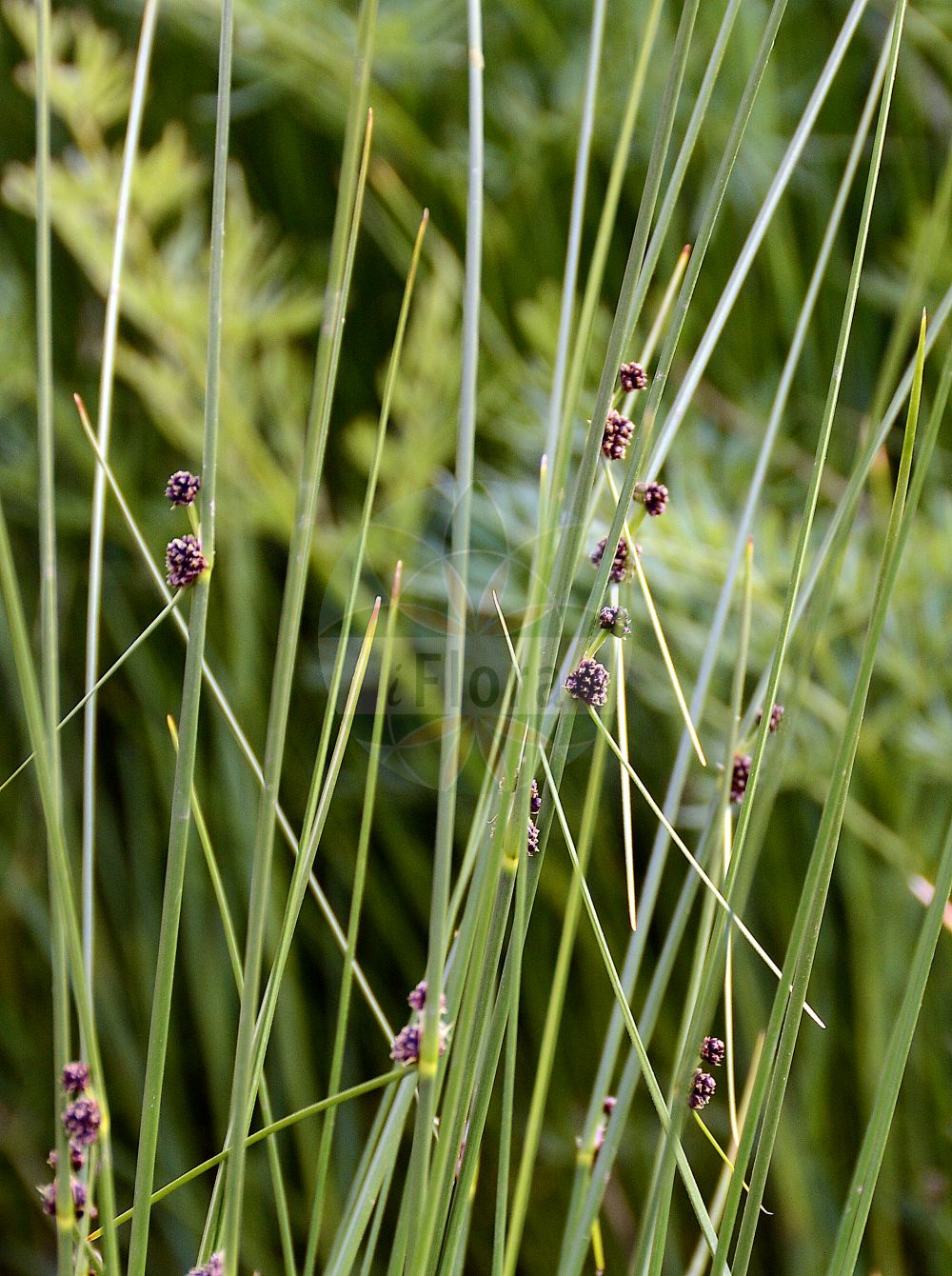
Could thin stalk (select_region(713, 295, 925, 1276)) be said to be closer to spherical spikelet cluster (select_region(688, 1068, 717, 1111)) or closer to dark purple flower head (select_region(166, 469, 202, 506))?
spherical spikelet cluster (select_region(688, 1068, 717, 1111))

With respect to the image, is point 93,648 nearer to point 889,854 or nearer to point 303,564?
point 303,564

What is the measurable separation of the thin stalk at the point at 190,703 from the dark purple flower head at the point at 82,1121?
0.05ft

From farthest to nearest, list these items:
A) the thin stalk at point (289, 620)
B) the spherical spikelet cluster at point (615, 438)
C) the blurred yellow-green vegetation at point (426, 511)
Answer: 1. the blurred yellow-green vegetation at point (426, 511)
2. the spherical spikelet cluster at point (615, 438)
3. the thin stalk at point (289, 620)

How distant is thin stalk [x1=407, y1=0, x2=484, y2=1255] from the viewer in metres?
0.24

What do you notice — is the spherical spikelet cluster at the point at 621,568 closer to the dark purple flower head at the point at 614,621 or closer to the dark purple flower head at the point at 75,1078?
the dark purple flower head at the point at 614,621

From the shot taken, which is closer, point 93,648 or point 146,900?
point 93,648

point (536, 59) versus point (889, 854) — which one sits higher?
point (536, 59)

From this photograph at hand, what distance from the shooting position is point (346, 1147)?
2.79 feet

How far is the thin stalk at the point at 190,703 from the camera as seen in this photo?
0.27 metres

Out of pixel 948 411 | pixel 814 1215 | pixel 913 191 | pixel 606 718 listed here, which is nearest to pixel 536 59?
pixel 913 191

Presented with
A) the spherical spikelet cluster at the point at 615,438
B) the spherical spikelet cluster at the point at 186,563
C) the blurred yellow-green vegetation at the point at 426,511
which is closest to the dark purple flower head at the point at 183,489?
the spherical spikelet cluster at the point at 186,563

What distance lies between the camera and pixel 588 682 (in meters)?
0.30

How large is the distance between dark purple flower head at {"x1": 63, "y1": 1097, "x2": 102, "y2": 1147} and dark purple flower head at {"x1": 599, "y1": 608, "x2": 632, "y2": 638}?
6.6 inches

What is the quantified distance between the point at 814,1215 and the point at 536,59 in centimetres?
88
